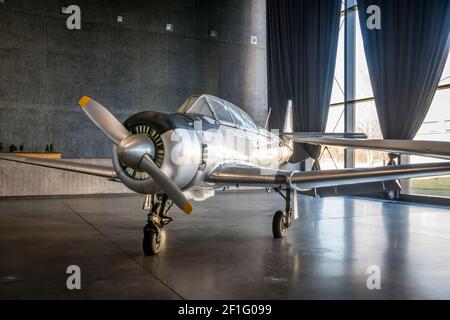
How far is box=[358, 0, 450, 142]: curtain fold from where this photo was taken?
875 cm

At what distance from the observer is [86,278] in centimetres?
328

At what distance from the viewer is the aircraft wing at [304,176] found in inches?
168

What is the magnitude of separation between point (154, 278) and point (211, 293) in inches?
24.7

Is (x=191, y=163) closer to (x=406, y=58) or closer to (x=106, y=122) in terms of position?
(x=106, y=122)

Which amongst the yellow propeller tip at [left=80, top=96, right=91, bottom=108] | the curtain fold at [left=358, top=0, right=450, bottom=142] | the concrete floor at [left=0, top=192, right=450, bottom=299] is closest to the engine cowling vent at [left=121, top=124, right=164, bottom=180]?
the yellow propeller tip at [left=80, top=96, right=91, bottom=108]

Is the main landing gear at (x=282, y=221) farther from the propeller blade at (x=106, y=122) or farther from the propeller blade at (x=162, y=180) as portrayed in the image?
the propeller blade at (x=106, y=122)

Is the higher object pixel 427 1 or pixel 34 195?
pixel 427 1

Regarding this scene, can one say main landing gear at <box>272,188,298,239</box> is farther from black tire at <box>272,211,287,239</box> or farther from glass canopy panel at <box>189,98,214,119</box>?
glass canopy panel at <box>189,98,214,119</box>

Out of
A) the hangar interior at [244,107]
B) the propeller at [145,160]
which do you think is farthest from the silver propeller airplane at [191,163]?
the hangar interior at [244,107]

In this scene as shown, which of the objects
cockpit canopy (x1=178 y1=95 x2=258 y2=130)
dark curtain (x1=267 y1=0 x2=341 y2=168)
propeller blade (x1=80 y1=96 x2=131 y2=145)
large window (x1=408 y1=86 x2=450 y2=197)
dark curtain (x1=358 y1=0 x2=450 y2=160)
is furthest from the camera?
dark curtain (x1=267 y1=0 x2=341 y2=168)

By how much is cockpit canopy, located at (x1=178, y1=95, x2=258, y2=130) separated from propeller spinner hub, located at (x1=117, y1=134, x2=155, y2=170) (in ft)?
4.14
